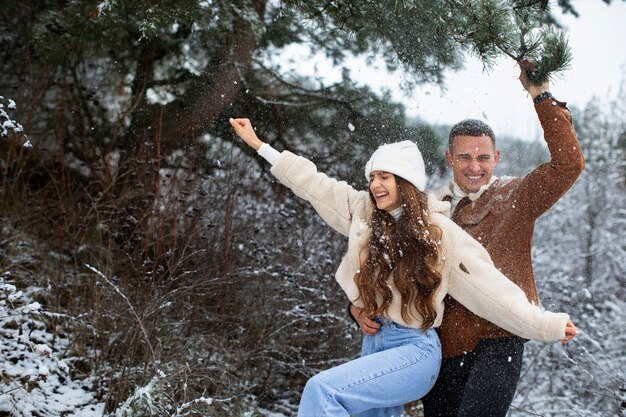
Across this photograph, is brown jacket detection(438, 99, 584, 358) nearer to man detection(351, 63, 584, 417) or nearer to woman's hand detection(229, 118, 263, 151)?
man detection(351, 63, 584, 417)

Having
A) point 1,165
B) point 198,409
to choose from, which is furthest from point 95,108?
point 198,409

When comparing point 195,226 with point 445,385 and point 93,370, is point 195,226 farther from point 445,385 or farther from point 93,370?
point 445,385

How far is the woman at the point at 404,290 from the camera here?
9.00ft

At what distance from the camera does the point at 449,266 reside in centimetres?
293

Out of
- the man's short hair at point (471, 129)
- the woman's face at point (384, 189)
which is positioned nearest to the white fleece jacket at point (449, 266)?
the woman's face at point (384, 189)

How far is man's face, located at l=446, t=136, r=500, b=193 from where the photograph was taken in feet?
10.6

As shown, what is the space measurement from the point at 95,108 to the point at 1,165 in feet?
4.50

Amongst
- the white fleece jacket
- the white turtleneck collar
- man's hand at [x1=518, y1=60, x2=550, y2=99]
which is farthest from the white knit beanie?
man's hand at [x1=518, y1=60, x2=550, y2=99]

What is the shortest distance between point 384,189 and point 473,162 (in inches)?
20.2

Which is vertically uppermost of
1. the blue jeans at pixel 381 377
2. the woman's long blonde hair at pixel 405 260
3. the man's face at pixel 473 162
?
the man's face at pixel 473 162

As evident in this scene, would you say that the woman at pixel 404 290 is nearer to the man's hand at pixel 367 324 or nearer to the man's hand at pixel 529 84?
the man's hand at pixel 367 324

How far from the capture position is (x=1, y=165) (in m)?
6.24

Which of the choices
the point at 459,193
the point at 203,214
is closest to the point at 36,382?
the point at 203,214

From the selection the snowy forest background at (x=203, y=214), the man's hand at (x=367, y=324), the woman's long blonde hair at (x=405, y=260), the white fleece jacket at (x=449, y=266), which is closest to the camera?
the white fleece jacket at (x=449, y=266)
